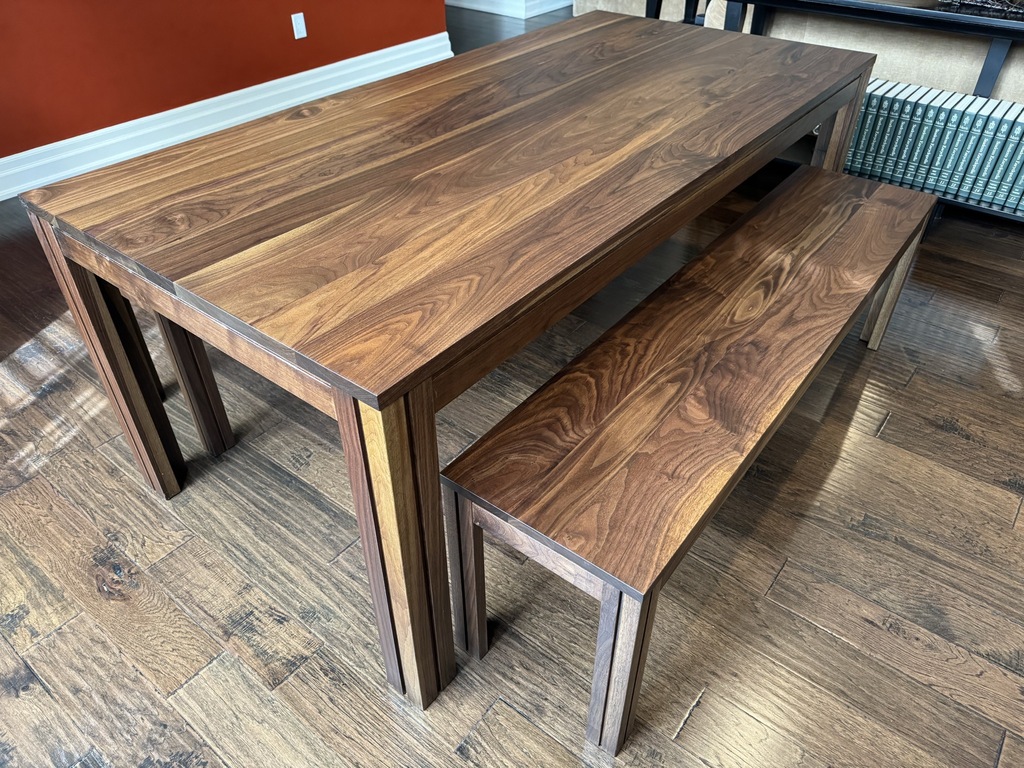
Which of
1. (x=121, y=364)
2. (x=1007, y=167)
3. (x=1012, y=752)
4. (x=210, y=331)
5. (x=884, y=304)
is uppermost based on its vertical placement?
(x=210, y=331)

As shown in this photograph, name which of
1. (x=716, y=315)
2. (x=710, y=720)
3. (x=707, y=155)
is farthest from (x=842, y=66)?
(x=710, y=720)

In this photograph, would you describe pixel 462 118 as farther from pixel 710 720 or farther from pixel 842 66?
pixel 710 720

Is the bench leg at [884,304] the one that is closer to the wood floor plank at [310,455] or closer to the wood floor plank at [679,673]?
the wood floor plank at [679,673]

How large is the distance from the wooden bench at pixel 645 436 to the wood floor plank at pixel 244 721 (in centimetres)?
30

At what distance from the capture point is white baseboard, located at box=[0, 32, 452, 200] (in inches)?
111

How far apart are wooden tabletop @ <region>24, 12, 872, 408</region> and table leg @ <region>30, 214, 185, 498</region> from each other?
12cm

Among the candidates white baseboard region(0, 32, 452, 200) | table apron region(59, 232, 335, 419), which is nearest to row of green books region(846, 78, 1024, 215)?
table apron region(59, 232, 335, 419)

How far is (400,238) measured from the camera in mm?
1066

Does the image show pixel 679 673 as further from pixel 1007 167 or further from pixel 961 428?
pixel 1007 167

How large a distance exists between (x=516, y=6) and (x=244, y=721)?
15.9ft

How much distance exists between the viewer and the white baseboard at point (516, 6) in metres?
4.84

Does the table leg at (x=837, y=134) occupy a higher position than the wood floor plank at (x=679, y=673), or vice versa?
the table leg at (x=837, y=134)

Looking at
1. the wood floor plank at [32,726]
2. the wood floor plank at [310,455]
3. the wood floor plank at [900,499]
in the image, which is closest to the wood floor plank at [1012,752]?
the wood floor plank at [900,499]

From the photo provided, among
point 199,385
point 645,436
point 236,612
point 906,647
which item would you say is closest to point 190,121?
point 199,385
